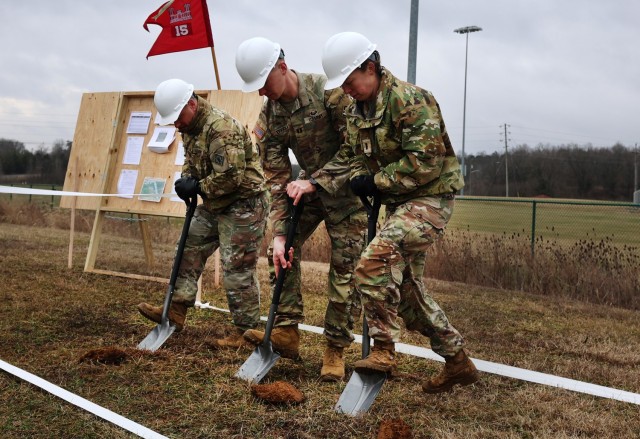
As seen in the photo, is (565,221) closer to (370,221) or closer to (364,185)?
(370,221)

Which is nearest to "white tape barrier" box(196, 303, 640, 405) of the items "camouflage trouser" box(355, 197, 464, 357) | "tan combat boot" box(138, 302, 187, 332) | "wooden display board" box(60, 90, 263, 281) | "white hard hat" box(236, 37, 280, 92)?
"camouflage trouser" box(355, 197, 464, 357)

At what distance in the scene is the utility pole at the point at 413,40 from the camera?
1133cm

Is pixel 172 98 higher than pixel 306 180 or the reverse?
higher

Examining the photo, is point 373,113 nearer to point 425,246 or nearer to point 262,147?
point 425,246

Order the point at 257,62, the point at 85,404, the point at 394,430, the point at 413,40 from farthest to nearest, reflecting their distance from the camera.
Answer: the point at 413,40 → the point at 257,62 → the point at 85,404 → the point at 394,430

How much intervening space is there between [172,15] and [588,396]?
19.6 ft

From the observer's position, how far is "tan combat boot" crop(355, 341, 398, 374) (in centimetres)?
387

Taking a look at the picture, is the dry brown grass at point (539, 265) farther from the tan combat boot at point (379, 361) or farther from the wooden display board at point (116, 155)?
the tan combat boot at point (379, 361)

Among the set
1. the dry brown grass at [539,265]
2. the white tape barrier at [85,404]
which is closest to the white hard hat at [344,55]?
the white tape barrier at [85,404]

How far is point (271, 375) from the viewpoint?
4.80m

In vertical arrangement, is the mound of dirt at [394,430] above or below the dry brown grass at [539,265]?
below

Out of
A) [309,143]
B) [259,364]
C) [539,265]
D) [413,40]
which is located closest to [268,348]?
[259,364]

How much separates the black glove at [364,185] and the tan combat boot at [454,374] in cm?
112

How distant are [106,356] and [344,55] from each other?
2707 millimetres
